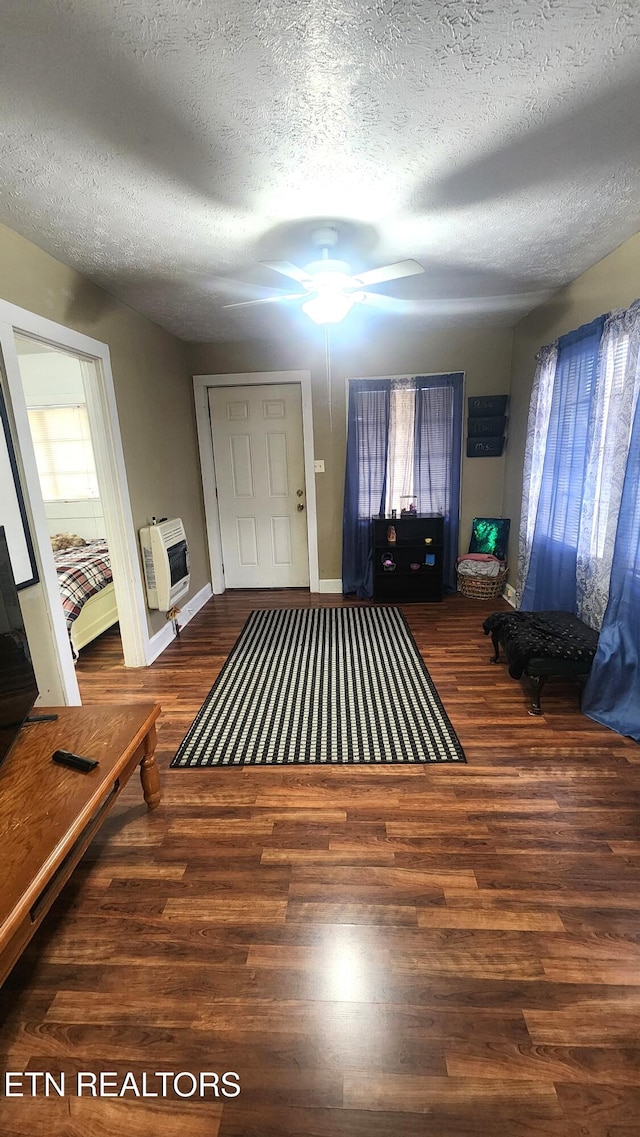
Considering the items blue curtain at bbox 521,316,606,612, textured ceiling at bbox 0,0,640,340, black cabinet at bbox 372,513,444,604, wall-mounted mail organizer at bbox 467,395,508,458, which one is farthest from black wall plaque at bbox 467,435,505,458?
textured ceiling at bbox 0,0,640,340

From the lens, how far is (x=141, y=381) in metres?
3.19

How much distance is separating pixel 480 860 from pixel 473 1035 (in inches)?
20.1

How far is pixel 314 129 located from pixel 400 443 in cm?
278

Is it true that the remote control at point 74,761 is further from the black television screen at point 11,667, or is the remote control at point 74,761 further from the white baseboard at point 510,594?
the white baseboard at point 510,594

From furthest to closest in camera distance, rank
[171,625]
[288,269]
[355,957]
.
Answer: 1. [171,625]
2. [288,269]
3. [355,957]

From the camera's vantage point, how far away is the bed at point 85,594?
3037 millimetres

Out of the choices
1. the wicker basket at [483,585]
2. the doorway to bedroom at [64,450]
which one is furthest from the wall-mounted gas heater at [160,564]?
the wicker basket at [483,585]

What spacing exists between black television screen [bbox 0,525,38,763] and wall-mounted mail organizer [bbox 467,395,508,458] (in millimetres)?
3683

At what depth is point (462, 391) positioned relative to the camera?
400cm

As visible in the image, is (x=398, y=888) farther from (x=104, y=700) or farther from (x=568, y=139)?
(x=568, y=139)

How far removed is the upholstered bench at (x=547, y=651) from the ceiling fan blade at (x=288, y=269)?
214 centimetres

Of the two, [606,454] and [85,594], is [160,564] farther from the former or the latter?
[606,454]

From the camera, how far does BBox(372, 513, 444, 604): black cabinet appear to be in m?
4.07

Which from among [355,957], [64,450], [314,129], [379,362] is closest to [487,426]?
[379,362]
